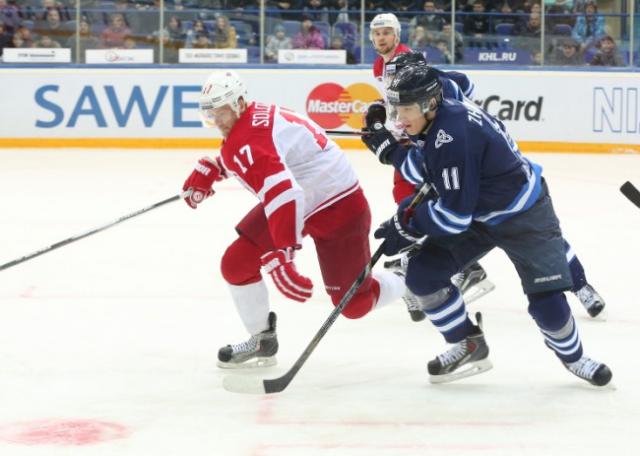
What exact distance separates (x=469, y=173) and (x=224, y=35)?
8.51 m

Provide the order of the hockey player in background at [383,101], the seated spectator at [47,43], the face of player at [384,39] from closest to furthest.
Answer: the hockey player in background at [383,101] < the face of player at [384,39] < the seated spectator at [47,43]

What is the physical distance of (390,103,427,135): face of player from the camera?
342cm

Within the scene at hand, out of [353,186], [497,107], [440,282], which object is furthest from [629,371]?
[497,107]

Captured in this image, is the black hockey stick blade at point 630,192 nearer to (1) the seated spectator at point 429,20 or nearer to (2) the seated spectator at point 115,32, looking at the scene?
(1) the seated spectator at point 429,20

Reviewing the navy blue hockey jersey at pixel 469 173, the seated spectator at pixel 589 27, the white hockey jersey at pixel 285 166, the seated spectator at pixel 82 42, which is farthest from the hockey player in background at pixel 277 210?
the seated spectator at pixel 589 27

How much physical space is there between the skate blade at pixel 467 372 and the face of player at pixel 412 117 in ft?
2.70

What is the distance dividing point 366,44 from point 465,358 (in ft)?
26.5

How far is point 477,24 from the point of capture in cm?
1165

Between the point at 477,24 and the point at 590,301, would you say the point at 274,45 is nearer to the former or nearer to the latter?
the point at 477,24

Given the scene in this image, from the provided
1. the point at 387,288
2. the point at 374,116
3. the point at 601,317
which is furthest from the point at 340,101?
the point at 387,288

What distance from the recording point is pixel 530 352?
4156 mm

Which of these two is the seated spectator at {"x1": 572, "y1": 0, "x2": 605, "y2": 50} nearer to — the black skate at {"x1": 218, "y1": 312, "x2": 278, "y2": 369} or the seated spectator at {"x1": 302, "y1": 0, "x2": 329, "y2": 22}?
the seated spectator at {"x1": 302, "y1": 0, "x2": 329, "y2": 22}

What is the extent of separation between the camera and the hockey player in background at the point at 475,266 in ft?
13.5

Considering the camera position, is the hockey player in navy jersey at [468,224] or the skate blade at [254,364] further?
the skate blade at [254,364]
